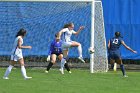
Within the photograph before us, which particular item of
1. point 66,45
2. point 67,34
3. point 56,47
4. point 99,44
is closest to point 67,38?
point 67,34

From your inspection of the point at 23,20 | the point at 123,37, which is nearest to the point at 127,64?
the point at 123,37

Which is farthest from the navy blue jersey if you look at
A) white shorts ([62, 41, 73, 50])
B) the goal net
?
the goal net

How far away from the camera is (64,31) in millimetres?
20953

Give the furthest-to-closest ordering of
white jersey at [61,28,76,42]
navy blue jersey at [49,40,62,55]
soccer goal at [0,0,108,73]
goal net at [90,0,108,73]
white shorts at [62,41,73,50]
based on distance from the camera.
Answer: soccer goal at [0,0,108,73]
goal net at [90,0,108,73]
navy blue jersey at [49,40,62,55]
white jersey at [61,28,76,42]
white shorts at [62,41,73,50]

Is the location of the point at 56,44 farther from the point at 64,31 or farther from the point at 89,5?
the point at 89,5

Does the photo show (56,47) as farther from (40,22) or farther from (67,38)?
(40,22)

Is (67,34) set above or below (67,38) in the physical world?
above

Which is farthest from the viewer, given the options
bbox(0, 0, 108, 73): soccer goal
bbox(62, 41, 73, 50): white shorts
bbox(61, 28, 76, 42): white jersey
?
bbox(0, 0, 108, 73): soccer goal

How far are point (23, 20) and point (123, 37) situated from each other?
5.49 metres

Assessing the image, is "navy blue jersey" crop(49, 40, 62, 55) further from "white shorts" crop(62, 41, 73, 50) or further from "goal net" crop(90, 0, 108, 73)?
"goal net" crop(90, 0, 108, 73)

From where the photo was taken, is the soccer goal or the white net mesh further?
the soccer goal

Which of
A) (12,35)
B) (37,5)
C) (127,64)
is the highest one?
(37,5)

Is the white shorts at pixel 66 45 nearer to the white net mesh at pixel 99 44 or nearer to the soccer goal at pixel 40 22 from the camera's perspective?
the white net mesh at pixel 99 44

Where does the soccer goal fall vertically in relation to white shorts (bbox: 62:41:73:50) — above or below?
above
